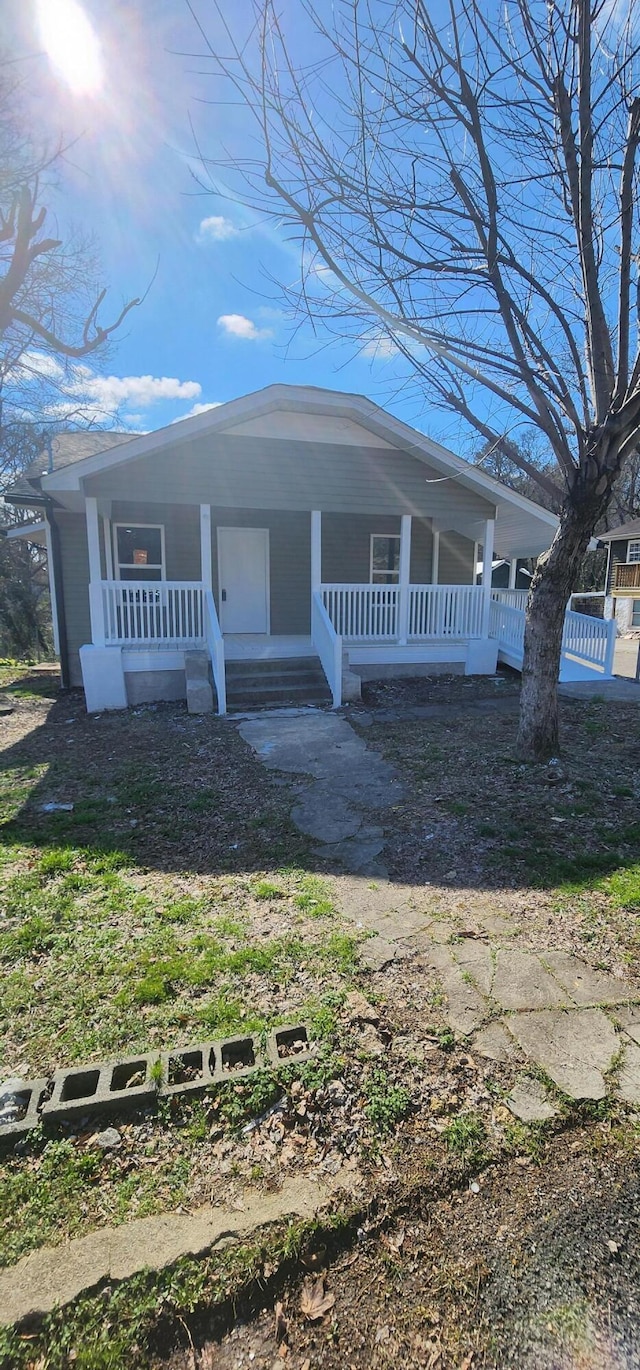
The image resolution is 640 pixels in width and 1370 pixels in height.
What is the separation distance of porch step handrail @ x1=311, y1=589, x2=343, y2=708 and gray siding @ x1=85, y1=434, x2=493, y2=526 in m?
1.72

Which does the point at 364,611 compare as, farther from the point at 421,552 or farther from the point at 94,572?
the point at 94,572

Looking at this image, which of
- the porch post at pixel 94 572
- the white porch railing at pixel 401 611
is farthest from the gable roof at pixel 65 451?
the white porch railing at pixel 401 611

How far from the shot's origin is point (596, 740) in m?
6.54

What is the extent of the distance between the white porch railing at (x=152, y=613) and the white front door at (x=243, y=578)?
193 centimetres

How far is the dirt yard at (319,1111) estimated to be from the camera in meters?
1.41

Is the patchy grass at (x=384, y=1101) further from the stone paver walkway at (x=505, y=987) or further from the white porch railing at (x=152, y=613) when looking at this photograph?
the white porch railing at (x=152, y=613)

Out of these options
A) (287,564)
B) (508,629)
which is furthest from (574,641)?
(287,564)

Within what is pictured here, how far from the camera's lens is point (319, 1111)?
1.95m

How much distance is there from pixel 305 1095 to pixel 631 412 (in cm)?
494

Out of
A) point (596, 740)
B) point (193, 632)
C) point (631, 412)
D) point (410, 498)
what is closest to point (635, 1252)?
point (631, 412)

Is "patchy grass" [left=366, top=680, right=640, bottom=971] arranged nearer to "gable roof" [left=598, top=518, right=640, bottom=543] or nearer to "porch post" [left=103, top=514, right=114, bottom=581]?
"porch post" [left=103, top=514, right=114, bottom=581]

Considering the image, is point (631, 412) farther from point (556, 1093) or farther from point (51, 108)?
point (51, 108)

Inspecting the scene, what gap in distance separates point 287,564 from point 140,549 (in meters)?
2.82

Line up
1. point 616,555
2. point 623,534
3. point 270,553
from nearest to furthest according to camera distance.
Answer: point 270,553 < point 623,534 < point 616,555
